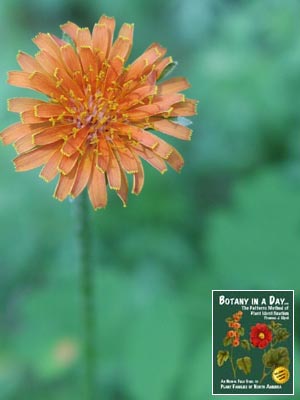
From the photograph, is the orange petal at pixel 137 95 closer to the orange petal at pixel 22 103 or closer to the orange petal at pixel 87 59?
the orange petal at pixel 87 59

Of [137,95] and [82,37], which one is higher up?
[82,37]

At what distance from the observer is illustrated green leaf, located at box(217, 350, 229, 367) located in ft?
12.8

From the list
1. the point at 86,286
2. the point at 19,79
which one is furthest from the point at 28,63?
the point at 86,286

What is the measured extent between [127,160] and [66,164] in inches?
10.6

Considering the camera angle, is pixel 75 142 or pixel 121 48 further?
pixel 121 48

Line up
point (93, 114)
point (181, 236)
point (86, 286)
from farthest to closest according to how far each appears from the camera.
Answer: point (181, 236) → point (86, 286) → point (93, 114)

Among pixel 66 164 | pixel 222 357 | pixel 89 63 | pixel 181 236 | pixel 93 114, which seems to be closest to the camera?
pixel 66 164

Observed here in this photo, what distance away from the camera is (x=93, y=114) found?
2.98 meters

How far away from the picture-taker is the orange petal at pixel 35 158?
2826 mm

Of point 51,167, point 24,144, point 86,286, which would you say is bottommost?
point 86,286

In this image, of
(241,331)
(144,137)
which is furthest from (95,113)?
(241,331)

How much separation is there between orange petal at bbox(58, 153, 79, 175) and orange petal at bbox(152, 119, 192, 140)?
0.39 metres

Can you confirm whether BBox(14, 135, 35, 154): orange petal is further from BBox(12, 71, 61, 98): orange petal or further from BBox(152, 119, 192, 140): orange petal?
BBox(152, 119, 192, 140): orange petal

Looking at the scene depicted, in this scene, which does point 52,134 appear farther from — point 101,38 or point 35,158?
point 101,38
